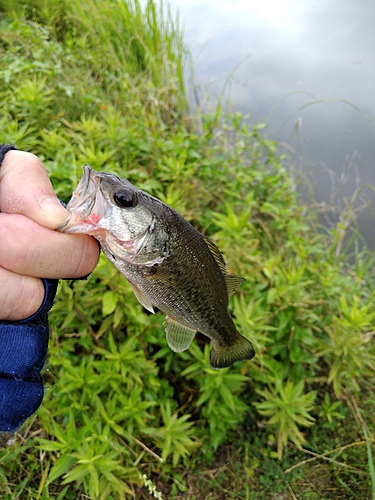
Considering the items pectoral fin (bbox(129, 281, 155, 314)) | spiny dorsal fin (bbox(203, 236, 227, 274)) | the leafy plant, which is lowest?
the leafy plant

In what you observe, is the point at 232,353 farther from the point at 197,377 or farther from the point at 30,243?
the point at 30,243

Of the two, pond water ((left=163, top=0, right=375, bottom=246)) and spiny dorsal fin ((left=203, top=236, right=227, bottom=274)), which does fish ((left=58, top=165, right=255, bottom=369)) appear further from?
pond water ((left=163, top=0, right=375, bottom=246))

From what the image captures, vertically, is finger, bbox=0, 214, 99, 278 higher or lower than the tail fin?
higher

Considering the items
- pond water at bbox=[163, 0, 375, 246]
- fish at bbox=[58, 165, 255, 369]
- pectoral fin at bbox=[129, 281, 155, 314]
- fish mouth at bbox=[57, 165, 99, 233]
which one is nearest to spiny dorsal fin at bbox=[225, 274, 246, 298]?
fish at bbox=[58, 165, 255, 369]

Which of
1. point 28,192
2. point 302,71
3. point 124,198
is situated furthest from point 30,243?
point 302,71

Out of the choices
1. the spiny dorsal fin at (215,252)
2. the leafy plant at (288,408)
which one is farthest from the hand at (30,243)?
the leafy plant at (288,408)
